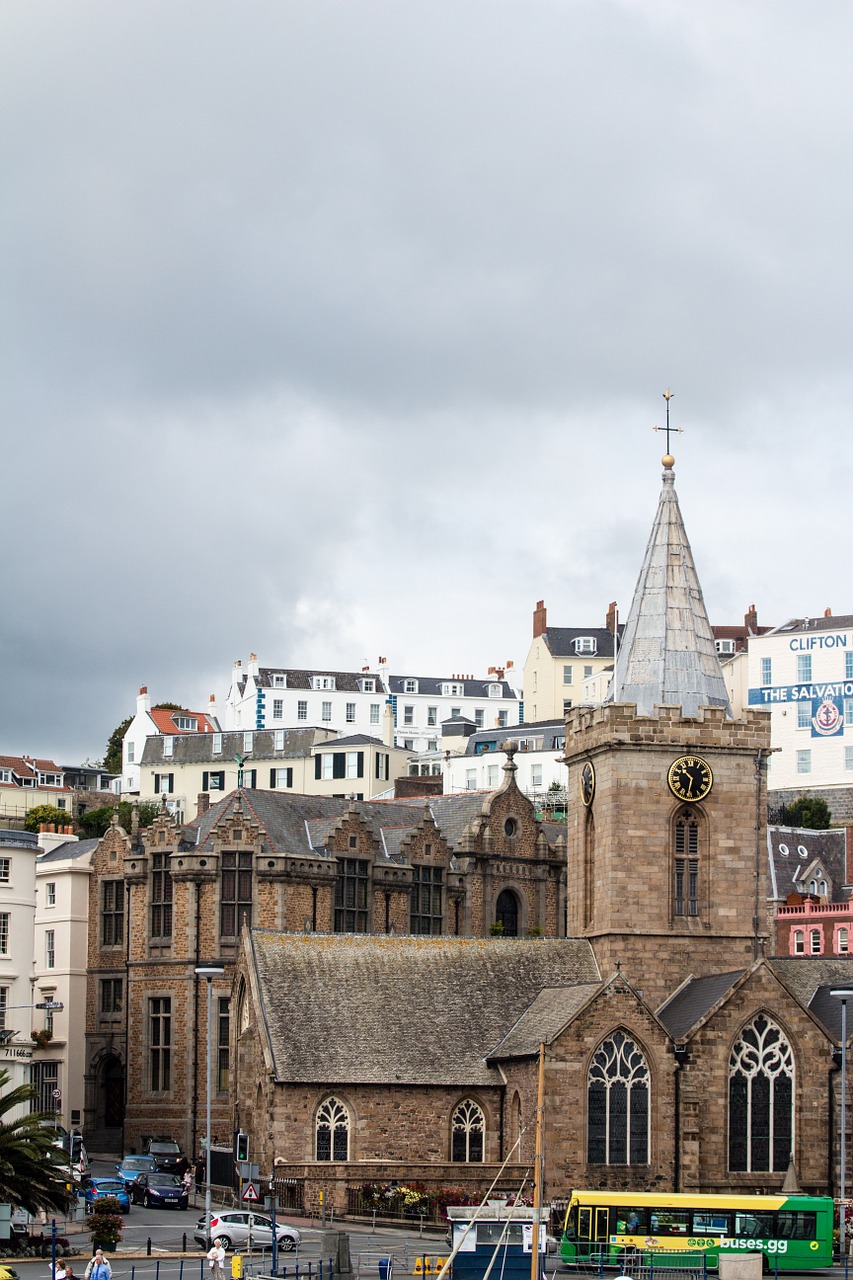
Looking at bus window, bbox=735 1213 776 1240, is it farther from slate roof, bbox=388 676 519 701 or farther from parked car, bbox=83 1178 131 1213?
slate roof, bbox=388 676 519 701

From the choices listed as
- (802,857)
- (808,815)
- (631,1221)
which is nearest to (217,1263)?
→ (631,1221)

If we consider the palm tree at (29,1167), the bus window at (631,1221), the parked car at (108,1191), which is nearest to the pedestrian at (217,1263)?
the palm tree at (29,1167)

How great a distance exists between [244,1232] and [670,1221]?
10.2 metres

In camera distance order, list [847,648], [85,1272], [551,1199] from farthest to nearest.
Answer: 1. [847,648]
2. [551,1199]
3. [85,1272]

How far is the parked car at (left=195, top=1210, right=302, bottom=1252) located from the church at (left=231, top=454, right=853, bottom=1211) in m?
6.10

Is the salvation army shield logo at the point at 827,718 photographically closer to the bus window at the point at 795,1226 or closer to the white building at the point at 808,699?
the white building at the point at 808,699

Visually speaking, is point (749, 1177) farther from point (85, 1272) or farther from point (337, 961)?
point (85, 1272)

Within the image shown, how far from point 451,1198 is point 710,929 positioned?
11.2 metres

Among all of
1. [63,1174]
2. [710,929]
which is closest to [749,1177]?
[710,929]

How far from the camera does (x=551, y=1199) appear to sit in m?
59.8

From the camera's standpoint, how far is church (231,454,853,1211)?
6153cm

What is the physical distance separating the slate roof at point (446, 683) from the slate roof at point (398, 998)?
4191 inches

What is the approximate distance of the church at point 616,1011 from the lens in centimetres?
6153

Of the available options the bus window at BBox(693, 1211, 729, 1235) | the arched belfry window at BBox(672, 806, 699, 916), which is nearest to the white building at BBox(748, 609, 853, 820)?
the arched belfry window at BBox(672, 806, 699, 916)
